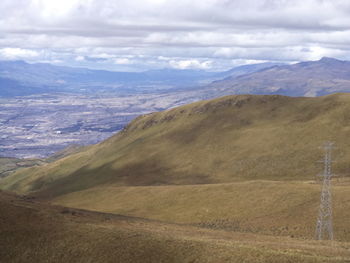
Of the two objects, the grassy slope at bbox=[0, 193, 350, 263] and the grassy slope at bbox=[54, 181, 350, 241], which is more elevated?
the grassy slope at bbox=[0, 193, 350, 263]

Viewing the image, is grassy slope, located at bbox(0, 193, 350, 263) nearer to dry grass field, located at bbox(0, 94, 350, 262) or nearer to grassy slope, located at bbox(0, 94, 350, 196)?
dry grass field, located at bbox(0, 94, 350, 262)

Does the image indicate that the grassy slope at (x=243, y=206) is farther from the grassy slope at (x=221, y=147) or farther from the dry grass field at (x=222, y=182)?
the grassy slope at (x=221, y=147)

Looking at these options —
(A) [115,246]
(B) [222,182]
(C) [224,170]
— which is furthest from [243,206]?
(C) [224,170]

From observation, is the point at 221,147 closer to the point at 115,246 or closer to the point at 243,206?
the point at 243,206

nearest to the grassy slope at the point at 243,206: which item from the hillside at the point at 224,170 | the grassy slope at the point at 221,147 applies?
the hillside at the point at 224,170

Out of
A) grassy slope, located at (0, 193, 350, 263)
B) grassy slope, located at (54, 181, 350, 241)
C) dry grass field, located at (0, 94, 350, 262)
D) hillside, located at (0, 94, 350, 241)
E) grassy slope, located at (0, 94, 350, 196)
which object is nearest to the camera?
grassy slope, located at (0, 193, 350, 263)

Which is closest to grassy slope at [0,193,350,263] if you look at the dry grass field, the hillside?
the dry grass field

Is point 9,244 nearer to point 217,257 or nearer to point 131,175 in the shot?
point 217,257

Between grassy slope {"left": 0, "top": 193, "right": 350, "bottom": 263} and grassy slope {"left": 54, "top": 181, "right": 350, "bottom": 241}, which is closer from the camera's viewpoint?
grassy slope {"left": 0, "top": 193, "right": 350, "bottom": 263}
